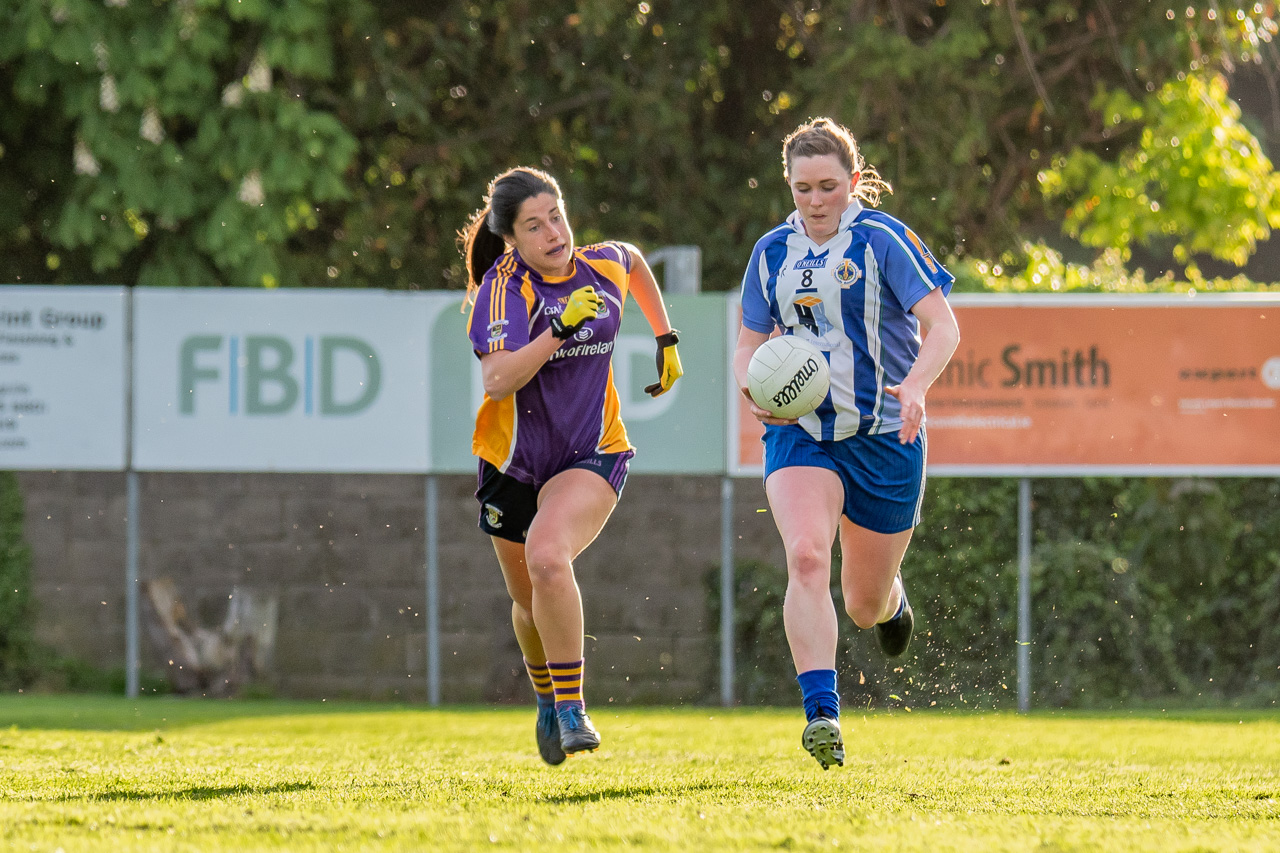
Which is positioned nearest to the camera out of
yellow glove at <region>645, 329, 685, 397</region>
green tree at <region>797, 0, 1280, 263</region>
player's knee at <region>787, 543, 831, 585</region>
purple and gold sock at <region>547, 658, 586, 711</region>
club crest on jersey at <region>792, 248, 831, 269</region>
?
player's knee at <region>787, 543, 831, 585</region>

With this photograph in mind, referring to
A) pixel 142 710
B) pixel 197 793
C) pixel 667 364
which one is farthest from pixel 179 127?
pixel 197 793

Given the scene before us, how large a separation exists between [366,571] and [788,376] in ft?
20.0

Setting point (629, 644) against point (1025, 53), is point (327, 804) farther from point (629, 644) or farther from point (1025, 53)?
point (1025, 53)

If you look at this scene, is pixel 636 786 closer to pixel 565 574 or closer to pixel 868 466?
pixel 565 574

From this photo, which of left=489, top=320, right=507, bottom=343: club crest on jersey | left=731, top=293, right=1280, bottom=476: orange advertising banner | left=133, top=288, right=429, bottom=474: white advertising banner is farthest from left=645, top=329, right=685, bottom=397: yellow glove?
left=133, top=288, right=429, bottom=474: white advertising banner

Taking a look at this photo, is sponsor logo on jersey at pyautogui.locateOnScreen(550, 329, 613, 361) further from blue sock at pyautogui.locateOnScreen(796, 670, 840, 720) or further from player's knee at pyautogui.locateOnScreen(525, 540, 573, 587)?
blue sock at pyautogui.locateOnScreen(796, 670, 840, 720)

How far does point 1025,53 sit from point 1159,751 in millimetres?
6925

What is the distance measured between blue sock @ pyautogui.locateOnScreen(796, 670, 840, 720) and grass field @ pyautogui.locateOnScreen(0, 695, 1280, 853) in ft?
0.85

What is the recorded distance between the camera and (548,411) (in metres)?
5.40

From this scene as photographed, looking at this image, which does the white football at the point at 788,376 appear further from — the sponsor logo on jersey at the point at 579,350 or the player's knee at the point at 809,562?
the sponsor logo on jersey at the point at 579,350

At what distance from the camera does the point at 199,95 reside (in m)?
10.4

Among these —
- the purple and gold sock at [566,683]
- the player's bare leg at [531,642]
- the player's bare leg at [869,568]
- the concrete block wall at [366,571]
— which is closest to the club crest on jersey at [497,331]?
the player's bare leg at [531,642]

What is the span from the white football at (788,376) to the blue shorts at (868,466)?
7.7 inches

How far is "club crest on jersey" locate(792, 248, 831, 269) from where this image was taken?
5.15 meters
